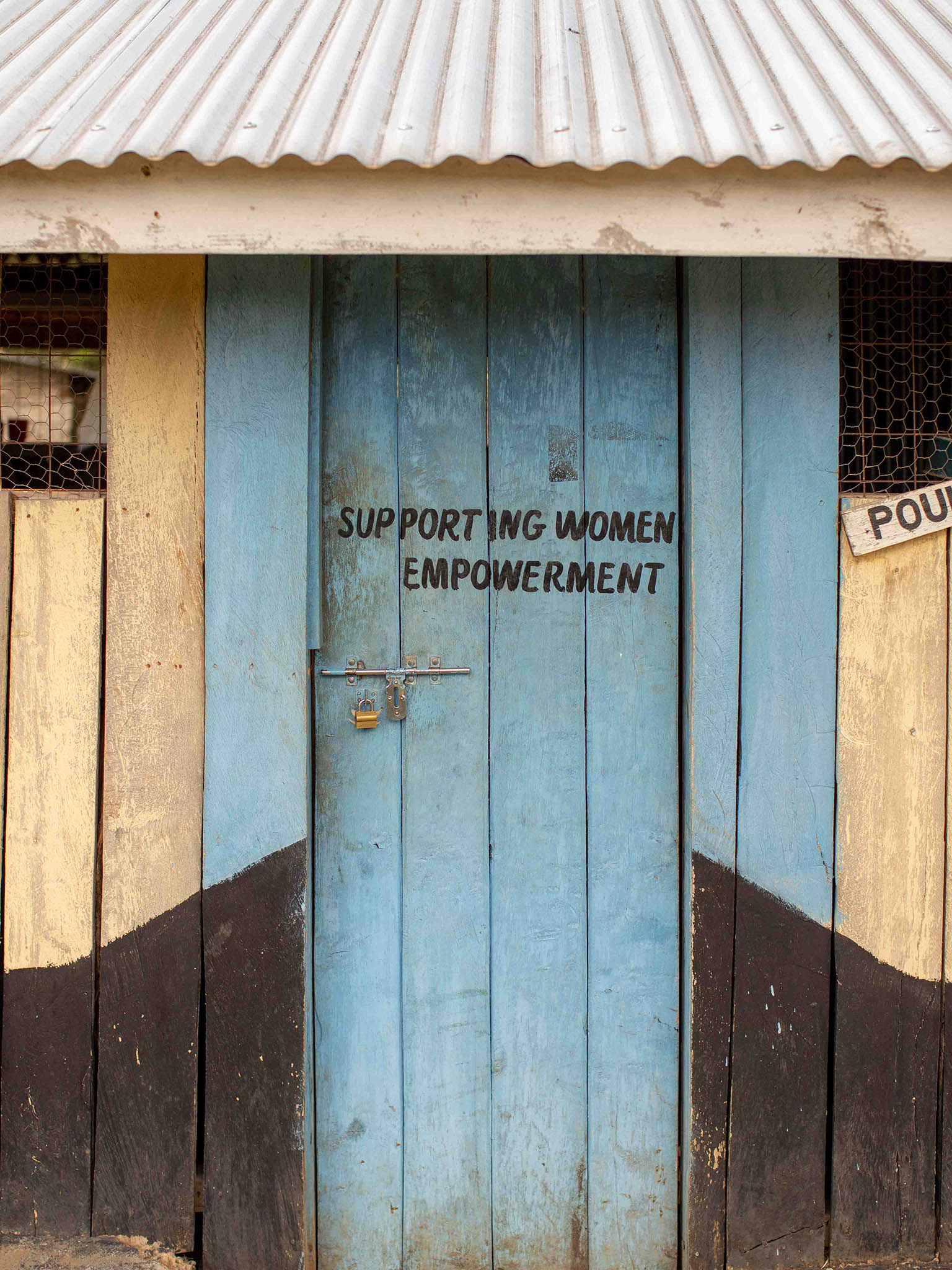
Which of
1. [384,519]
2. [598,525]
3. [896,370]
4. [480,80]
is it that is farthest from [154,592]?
[896,370]

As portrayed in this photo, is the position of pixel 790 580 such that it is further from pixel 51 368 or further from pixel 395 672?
pixel 51 368

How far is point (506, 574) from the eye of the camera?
2191mm

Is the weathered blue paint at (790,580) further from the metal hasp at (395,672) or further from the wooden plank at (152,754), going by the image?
the wooden plank at (152,754)

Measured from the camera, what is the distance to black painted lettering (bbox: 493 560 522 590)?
7.19 feet

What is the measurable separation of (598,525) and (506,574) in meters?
0.26

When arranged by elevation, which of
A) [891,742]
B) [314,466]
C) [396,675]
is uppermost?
[314,466]

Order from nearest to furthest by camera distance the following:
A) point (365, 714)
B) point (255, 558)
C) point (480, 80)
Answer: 1. point (480, 80)
2. point (255, 558)
3. point (365, 714)

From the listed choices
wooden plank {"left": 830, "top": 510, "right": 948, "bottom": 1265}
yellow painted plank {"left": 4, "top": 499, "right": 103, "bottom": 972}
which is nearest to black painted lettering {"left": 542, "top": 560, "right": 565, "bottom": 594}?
wooden plank {"left": 830, "top": 510, "right": 948, "bottom": 1265}

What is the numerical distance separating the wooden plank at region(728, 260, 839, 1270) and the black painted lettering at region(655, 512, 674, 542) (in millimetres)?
192

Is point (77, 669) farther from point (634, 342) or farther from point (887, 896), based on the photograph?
point (887, 896)

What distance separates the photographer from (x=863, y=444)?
2121 millimetres

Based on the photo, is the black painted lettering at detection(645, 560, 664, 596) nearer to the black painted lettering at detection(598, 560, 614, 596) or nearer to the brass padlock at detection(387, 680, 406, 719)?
the black painted lettering at detection(598, 560, 614, 596)

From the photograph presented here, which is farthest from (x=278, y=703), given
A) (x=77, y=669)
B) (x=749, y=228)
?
(x=749, y=228)

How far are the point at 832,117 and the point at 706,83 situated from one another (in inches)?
10.7
